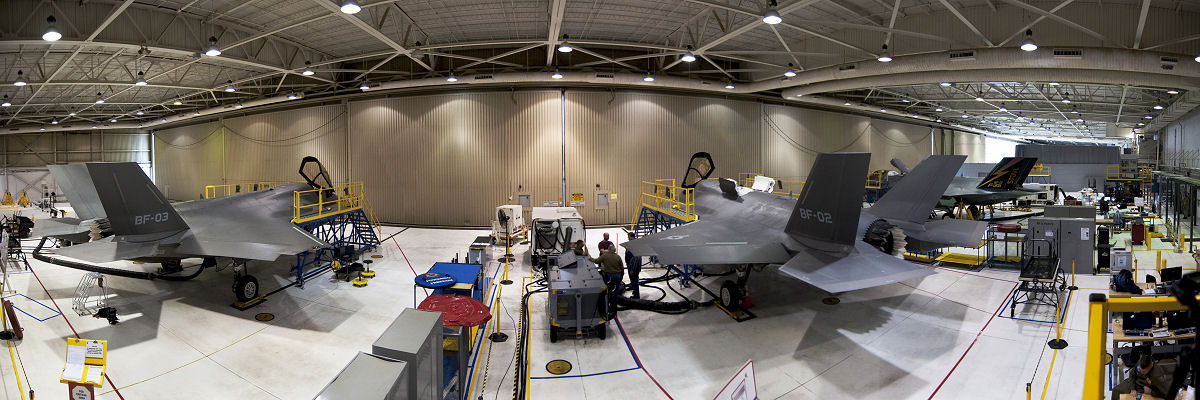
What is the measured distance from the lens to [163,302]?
438 inches

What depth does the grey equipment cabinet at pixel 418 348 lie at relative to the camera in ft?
13.9

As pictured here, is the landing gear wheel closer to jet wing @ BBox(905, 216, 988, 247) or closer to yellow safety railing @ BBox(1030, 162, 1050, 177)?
jet wing @ BBox(905, 216, 988, 247)

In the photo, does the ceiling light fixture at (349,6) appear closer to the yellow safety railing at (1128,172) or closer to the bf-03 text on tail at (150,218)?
the bf-03 text on tail at (150,218)

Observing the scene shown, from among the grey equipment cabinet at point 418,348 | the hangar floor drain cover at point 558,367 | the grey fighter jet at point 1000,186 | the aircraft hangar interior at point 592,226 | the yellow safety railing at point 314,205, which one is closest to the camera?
the grey equipment cabinet at point 418,348

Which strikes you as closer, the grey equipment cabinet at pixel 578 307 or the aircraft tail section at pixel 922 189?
the grey equipment cabinet at pixel 578 307

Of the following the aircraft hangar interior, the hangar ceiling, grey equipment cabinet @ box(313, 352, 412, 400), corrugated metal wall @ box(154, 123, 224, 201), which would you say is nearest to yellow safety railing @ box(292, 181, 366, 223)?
the aircraft hangar interior

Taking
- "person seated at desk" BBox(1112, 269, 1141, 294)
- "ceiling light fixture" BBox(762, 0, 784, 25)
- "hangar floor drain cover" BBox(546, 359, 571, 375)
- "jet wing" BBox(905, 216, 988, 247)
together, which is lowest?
"hangar floor drain cover" BBox(546, 359, 571, 375)

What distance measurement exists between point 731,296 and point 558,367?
4370 mm

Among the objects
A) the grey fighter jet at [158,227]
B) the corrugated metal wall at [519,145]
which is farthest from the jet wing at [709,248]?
the corrugated metal wall at [519,145]

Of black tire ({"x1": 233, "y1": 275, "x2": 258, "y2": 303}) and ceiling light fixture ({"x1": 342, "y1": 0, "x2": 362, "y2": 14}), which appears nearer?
ceiling light fixture ({"x1": 342, "y1": 0, "x2": 362, "y2": 14})

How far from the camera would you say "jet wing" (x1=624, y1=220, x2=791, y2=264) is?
913cm

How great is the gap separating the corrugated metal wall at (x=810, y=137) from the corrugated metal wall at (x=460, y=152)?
12.5 meters

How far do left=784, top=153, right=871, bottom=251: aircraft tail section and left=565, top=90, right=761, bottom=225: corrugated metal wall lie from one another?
581 inches

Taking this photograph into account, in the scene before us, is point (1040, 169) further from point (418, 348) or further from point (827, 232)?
point (418, 348)
